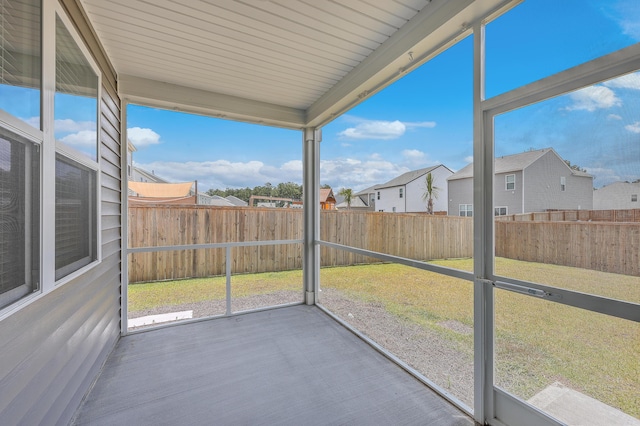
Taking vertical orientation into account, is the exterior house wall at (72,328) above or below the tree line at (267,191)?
below

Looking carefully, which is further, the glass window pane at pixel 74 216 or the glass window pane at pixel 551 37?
the glass window pane at pixel 74 216

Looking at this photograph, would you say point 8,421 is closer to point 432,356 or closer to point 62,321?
point 62,321

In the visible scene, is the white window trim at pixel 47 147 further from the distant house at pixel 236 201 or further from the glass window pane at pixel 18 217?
the distant house at pixel 236 201

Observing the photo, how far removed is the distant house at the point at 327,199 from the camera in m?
3.91

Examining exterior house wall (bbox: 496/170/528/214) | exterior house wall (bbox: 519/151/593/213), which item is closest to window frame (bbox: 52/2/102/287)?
exterior house wall (bbox: 496/170/528/214)

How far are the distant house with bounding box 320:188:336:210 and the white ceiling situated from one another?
3.51 ft

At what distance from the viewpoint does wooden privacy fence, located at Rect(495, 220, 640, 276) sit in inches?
49.9

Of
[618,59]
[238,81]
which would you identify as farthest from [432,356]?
[238,81]

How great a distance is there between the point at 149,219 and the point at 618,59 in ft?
13.6

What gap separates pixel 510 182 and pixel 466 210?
339 mm

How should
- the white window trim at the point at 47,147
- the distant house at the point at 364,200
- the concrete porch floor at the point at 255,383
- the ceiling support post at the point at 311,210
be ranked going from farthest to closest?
the ceiling support post at the point at 311,210 → the distant house at the point at 364,200 → the concrete porch floor at the point at 255,383 → the white window trim at the point at 47,147

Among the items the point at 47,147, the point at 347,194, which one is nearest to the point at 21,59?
the point at 47,147

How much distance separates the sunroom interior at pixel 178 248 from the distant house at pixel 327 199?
2.79ft

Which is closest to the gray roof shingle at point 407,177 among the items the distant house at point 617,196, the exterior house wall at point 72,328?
the distant house at point 617,196
